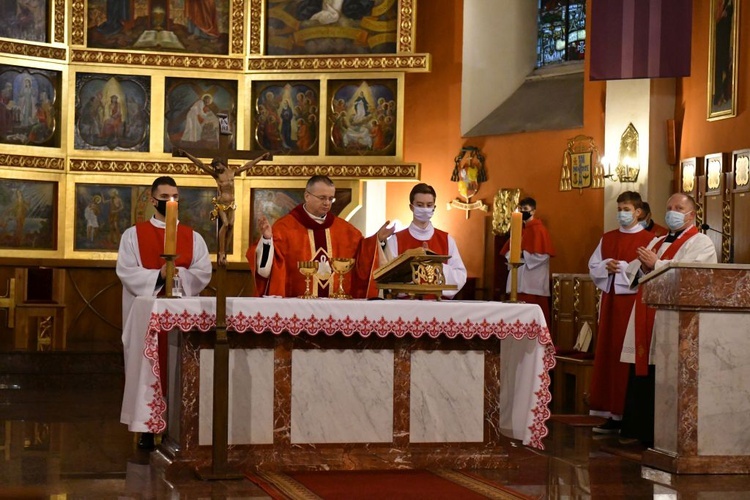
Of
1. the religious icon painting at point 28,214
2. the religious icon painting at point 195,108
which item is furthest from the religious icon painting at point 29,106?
the religious icon painting at point 195,108

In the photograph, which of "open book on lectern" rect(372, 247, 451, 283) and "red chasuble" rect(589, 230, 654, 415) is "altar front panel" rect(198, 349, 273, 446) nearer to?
"open book on lectern" rect(372, 247, 451, 283)

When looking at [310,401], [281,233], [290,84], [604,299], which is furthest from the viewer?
[290,84]

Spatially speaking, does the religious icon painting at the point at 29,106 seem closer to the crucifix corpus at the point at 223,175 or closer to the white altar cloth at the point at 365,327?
the white altar cloth at the point at 365,327

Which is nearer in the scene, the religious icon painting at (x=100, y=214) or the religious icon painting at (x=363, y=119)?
the religious icon painting at (x=100, y=214)

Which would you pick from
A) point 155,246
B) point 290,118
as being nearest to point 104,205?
point 290,118

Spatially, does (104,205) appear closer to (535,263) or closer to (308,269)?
(535,263)

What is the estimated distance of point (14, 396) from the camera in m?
11.0

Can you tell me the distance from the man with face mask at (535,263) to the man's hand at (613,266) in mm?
3377

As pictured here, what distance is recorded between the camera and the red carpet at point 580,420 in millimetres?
9702

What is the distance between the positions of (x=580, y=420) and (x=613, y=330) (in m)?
0.90

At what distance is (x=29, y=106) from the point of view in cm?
1351

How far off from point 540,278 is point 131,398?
6427 millimetres

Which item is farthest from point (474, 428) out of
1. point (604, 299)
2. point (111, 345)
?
point (111, 345)

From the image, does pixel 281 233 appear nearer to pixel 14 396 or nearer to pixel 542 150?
pixel 14 396
